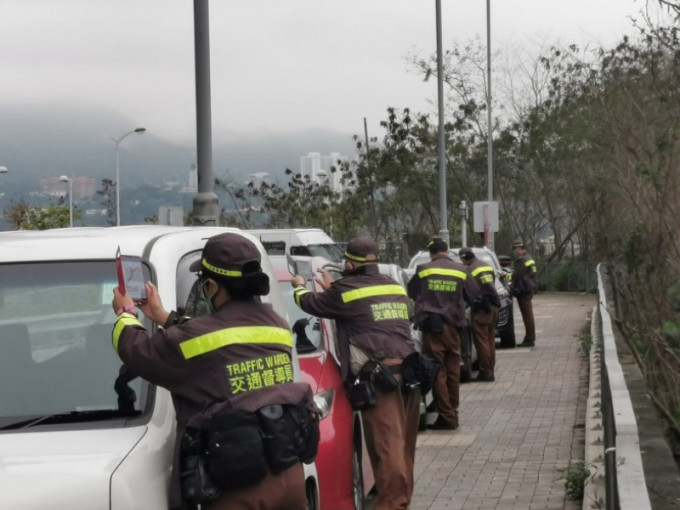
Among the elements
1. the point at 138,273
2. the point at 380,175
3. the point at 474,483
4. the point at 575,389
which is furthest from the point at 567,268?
the point at 138,273

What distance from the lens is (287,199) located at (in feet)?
167

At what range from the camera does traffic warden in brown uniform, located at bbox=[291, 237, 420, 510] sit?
343 inches

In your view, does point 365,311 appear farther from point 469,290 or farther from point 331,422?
point 469,290

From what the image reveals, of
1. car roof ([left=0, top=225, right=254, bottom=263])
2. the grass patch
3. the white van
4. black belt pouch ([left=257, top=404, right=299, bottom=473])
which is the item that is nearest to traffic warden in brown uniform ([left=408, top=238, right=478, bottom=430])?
the grass patch

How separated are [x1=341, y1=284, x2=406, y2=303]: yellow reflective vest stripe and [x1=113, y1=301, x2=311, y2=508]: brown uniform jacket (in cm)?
371

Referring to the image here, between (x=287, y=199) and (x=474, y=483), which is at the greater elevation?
(x=287, y=199)

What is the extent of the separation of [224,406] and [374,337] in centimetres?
412

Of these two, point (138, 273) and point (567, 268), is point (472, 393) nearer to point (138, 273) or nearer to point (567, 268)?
point (138, 273)

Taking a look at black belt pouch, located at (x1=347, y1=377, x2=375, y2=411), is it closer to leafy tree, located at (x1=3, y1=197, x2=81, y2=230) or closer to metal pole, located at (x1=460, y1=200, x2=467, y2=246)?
metal pole, located at (x1=460, y1=200, x2=467, y2=246)

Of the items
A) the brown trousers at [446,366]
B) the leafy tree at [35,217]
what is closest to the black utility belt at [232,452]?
the brown trousers at [446,366]

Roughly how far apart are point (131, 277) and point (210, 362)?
1.34ft

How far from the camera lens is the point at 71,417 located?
4.85 meters

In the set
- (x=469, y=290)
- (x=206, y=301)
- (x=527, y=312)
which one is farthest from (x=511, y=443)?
(x=527, y=312)

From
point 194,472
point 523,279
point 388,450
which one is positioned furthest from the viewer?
point 523,279
